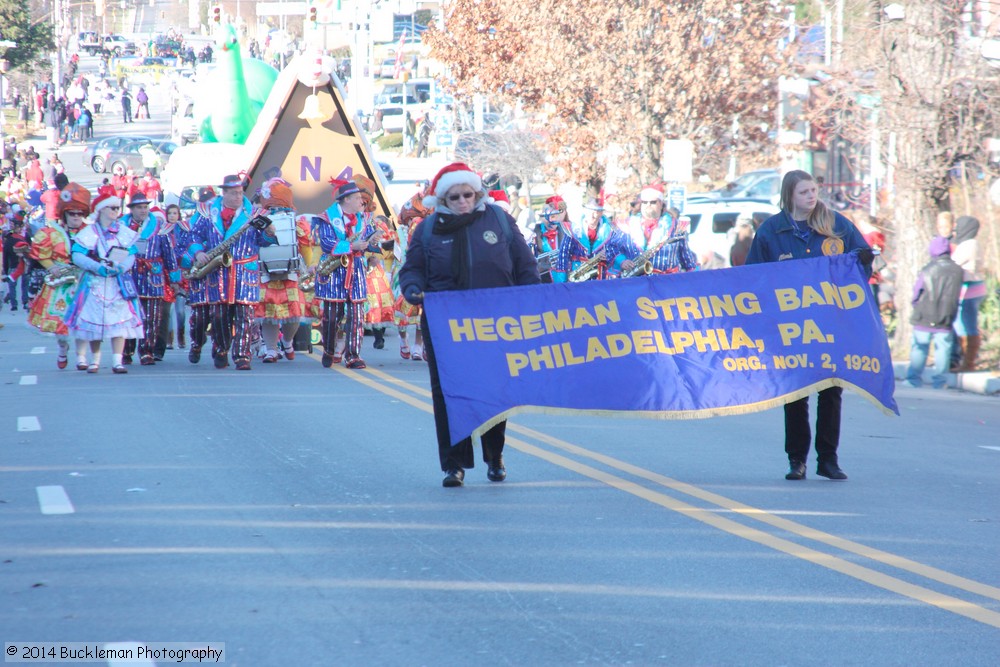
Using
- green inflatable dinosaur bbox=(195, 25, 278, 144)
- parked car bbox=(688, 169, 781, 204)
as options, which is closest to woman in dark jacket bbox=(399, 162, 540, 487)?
parked car bbox=(688, 169, 781, 204)

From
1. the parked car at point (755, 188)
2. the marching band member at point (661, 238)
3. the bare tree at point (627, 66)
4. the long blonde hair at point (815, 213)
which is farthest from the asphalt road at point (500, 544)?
the parked car at point (755, 188)

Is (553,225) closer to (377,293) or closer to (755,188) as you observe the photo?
(377,293)

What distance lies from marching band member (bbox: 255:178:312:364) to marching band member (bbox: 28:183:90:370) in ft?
6.98

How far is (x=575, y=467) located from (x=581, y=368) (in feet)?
2.84

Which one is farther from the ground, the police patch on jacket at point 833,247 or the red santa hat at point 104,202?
the red santa hat at point 104,202

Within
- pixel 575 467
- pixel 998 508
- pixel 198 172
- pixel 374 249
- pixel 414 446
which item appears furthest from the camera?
pixel 198 172

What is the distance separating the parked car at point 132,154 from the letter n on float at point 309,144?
126ft

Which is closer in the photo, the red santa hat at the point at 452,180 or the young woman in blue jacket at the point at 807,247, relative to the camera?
the red santa hat at the point at 452,180

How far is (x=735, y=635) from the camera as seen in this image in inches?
222

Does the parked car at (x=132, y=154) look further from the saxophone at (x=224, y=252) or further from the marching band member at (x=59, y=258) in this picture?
the marching band member at (x=59, y=258)

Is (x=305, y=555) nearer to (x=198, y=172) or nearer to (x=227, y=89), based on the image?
(x=198, y=172)

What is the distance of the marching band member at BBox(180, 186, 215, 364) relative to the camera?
16844 mm

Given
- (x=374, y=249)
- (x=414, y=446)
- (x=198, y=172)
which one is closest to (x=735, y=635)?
(x=414, y=446)

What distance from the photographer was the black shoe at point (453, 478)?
8820mm
